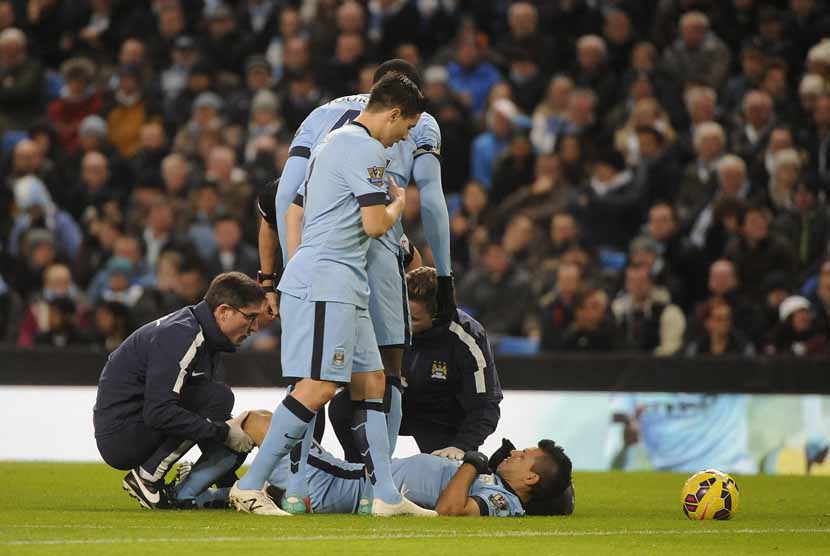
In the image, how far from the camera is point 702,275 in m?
14.0

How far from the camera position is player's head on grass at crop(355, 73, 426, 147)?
7367 mm

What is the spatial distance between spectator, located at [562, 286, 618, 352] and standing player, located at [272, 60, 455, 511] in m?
4.73

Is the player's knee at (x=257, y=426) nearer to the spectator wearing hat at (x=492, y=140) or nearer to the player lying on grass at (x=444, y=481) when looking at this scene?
the player lying on grass at (x=444, y=481)

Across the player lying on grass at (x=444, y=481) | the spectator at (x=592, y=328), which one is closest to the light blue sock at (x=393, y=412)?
the player lying on grass at (x=444, y=481)

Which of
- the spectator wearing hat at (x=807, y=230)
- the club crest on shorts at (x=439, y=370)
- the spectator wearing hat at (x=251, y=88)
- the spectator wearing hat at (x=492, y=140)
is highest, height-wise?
the spectator wearing hat at (x=251, y=88)

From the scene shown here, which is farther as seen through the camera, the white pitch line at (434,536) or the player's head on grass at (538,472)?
the player's head on grass at (538,472)

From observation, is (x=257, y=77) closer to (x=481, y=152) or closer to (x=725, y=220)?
(x=481, y=152)

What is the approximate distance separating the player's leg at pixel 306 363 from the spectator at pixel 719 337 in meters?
6.40

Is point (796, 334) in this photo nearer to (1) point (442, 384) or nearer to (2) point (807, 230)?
(2) point (807, 230)

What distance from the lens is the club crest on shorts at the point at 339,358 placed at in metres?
7.35

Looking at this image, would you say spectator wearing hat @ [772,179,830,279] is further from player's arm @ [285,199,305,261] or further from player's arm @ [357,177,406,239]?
player's arm @ [357,177,406,239]

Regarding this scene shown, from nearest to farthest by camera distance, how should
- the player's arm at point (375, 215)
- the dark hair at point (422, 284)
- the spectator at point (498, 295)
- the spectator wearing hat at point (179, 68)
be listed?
the player's arm at point (375, 215), the dark hair at point (422, 284), the spectator at point (498, 295), the spectator wearing hat at point (179, 68)

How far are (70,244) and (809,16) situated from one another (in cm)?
799

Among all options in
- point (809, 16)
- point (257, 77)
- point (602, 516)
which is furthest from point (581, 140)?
point (602, 516)
